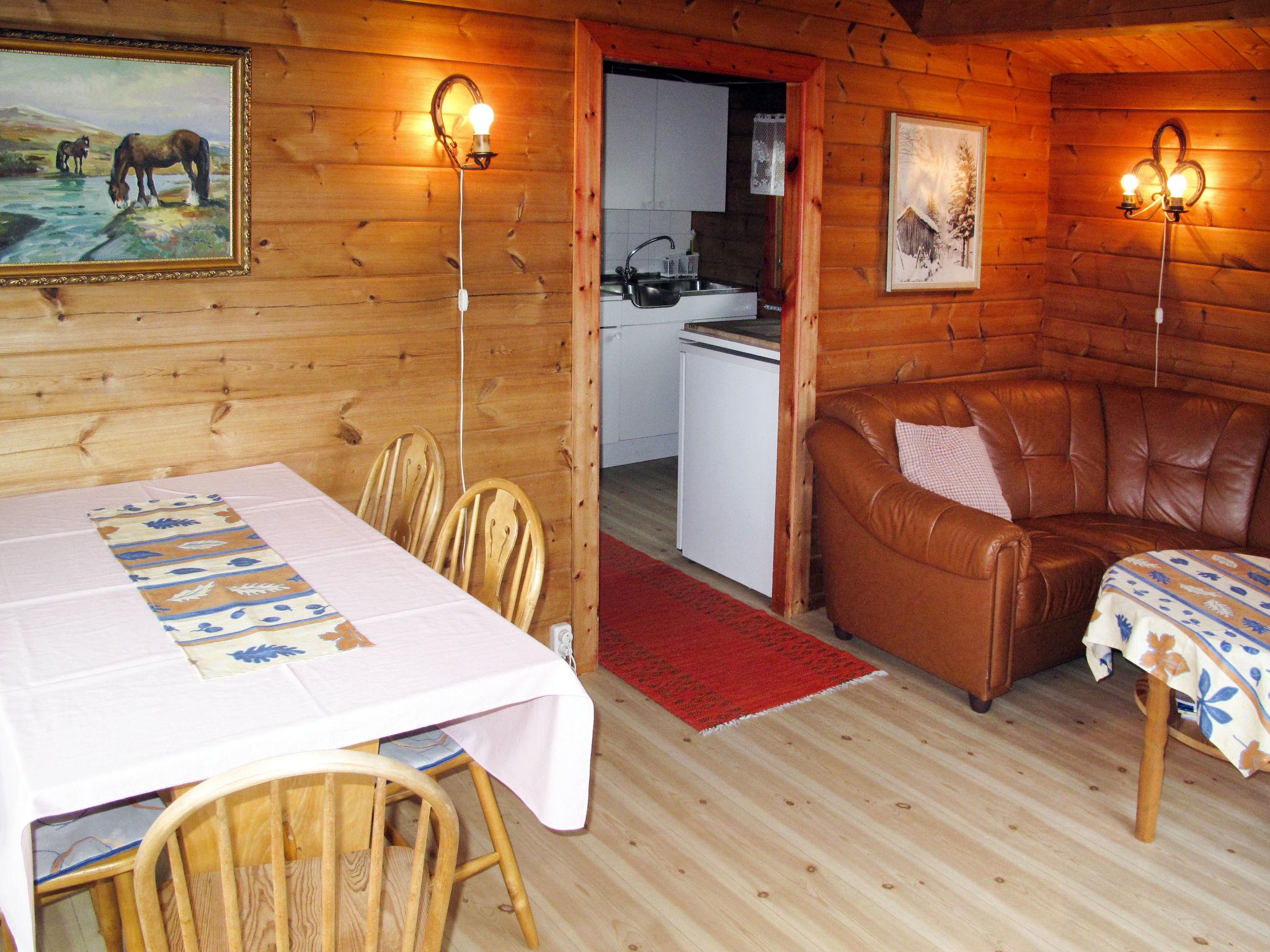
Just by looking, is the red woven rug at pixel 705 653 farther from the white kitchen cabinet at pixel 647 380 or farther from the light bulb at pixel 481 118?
the light bulb at pixel 481 118

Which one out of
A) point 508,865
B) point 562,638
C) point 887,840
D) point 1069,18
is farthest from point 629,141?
point 508,865

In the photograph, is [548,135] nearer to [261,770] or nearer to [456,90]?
[456,90]

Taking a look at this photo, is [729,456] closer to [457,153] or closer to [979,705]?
[979,705]

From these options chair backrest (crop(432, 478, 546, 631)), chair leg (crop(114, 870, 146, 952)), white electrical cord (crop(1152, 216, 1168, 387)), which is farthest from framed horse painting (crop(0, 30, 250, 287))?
white electrical cord (crop(1152, 216, 1168, 387))

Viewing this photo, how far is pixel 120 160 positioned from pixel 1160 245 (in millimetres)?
3714

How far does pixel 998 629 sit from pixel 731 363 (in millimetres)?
1558

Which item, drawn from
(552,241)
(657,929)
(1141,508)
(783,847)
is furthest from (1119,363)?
(657,929)

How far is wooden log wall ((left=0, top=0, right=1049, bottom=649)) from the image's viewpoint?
2811 millimetres

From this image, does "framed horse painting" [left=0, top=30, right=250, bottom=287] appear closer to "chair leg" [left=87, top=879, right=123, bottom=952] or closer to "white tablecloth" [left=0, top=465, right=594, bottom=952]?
"white tablecloth" [left=0, top=465, right=594, bottom=952]

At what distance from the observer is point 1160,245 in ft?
14.6

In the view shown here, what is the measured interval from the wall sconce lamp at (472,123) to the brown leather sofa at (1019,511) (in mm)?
1534

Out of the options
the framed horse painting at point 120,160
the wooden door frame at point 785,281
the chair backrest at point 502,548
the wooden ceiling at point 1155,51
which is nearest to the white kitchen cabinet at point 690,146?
the wooden ceiling at point 1155,51

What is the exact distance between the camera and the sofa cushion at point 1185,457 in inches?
157

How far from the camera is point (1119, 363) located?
4672mm
